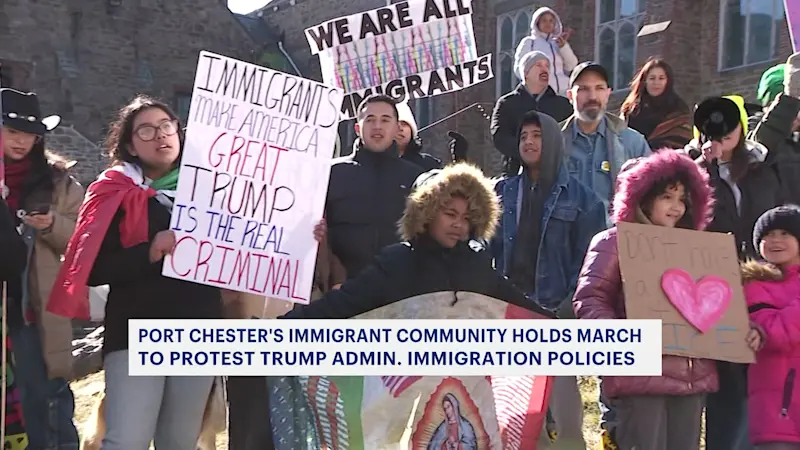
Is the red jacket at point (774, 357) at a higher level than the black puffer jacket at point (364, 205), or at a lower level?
lower

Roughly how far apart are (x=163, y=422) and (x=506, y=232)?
76.3 inches

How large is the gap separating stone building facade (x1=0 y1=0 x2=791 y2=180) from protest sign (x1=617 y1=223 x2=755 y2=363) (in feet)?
34.3

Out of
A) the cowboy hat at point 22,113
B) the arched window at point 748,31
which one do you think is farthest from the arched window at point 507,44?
the cowboy hat at point 22,113

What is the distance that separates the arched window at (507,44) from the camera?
18.2m

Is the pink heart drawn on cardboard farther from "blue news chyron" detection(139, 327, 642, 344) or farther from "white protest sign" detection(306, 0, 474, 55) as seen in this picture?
"white protest sign" detection(306, 0, 474, 55)

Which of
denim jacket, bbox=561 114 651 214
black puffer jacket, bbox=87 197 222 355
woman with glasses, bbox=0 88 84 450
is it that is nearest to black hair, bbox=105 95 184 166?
black puffer jacket, bbox=87 197 222 355

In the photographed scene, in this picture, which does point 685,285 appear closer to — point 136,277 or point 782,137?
point 782,137

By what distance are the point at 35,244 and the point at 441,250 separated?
1.94m

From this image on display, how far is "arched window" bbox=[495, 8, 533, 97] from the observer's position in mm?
18206

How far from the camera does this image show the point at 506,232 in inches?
182

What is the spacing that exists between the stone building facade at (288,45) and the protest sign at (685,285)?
34.3 feet

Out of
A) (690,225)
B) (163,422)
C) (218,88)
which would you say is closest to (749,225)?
(690,225)

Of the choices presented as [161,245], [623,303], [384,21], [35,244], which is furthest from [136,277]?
[384,21]

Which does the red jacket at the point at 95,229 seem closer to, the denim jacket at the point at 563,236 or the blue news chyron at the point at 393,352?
the blue news chyron at the point at 393,352
